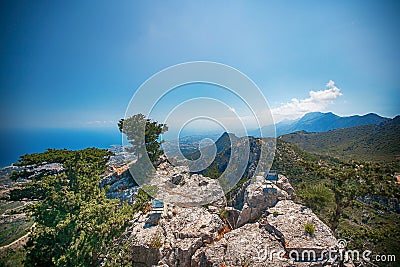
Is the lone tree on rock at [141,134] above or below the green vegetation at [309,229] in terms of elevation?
above

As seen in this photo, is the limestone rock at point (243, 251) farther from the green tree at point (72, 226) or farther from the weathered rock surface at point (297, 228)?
the green tree at point (72, 226)

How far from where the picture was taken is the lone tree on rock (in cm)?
2916

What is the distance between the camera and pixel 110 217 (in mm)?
15547

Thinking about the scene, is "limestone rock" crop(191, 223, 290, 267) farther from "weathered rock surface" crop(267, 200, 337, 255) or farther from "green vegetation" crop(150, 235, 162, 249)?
"green vegetation" crop(150, 235, 162, 249)

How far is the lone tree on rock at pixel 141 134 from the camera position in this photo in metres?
29.2

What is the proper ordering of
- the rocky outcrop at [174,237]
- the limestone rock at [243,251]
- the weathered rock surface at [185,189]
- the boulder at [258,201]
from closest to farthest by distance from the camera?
the limestone rock at [243,251] → the rocky outcrop at [174,237] → the boulder at [258,201] → the weathered rock surface at [185,189]

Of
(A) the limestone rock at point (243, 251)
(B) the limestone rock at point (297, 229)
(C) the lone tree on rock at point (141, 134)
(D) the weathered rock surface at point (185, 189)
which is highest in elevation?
(C) the lone tree on rock at point (141, 134)

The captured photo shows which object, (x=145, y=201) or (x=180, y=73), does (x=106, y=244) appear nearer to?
(x=145, y=201)

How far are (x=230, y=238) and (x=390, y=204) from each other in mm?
31262

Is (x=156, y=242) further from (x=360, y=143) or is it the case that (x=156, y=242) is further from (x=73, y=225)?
(x=360, y=143)

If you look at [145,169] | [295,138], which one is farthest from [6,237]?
[295,138]

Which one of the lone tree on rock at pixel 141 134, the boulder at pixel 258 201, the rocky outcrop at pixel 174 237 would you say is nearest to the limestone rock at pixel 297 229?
Answer: the boulder at pixel 258 201

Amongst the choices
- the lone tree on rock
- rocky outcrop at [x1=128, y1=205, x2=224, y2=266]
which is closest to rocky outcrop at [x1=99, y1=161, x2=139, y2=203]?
the lone tree on rock

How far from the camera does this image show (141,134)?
2956 cm
